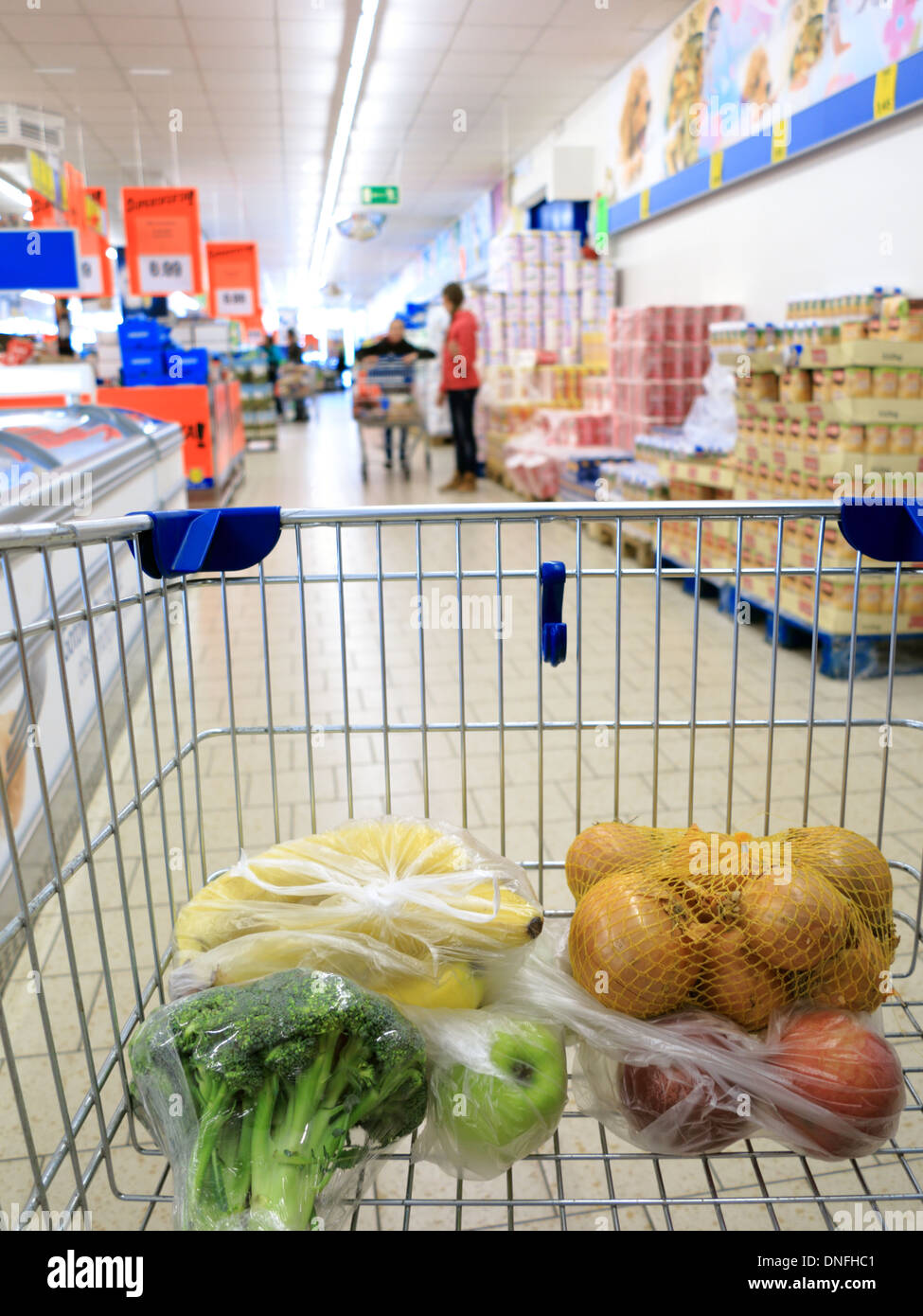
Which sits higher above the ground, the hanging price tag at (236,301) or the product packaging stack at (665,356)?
the hanging price tag at (236,301)

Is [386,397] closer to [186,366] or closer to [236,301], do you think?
[186,366]

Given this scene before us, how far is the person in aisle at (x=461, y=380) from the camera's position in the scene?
9711 mm

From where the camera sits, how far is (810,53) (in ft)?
19.2

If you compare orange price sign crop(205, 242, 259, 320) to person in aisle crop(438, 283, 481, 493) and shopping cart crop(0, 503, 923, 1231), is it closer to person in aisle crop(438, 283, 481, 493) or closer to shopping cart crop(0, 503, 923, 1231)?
person in aisle crop(438, 283, 481, 493)

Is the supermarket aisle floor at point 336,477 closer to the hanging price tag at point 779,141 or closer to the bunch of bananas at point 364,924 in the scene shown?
the hanging price tag at point 779,141

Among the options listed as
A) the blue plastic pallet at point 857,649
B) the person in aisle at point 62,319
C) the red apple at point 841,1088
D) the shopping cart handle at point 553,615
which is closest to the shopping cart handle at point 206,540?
the shopping cart handle at point 553,615

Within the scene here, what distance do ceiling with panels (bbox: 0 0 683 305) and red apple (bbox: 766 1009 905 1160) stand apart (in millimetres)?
8428

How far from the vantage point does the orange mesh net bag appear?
4.40 ft

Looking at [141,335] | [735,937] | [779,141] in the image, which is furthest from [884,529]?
[141,335]

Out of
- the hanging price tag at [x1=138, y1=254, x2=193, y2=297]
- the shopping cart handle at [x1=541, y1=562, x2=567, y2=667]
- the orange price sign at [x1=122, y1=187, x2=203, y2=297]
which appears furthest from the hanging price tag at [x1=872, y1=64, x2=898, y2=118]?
the hanging price tag at [x1=138, y1=254, x2=193, y2=297]

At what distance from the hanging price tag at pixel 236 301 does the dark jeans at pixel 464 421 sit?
6.31 m

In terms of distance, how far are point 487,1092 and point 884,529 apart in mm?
999

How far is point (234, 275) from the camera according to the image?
1495 centimetres

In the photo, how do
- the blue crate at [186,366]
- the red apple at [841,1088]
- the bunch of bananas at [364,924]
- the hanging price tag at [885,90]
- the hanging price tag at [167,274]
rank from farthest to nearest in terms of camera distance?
the hanging price tag at [167,274] < the blue crate at [186,366] < the hanging price tag at [885,90] < the bunch of bananas at [364,924] < the red apple at [841,1088]
